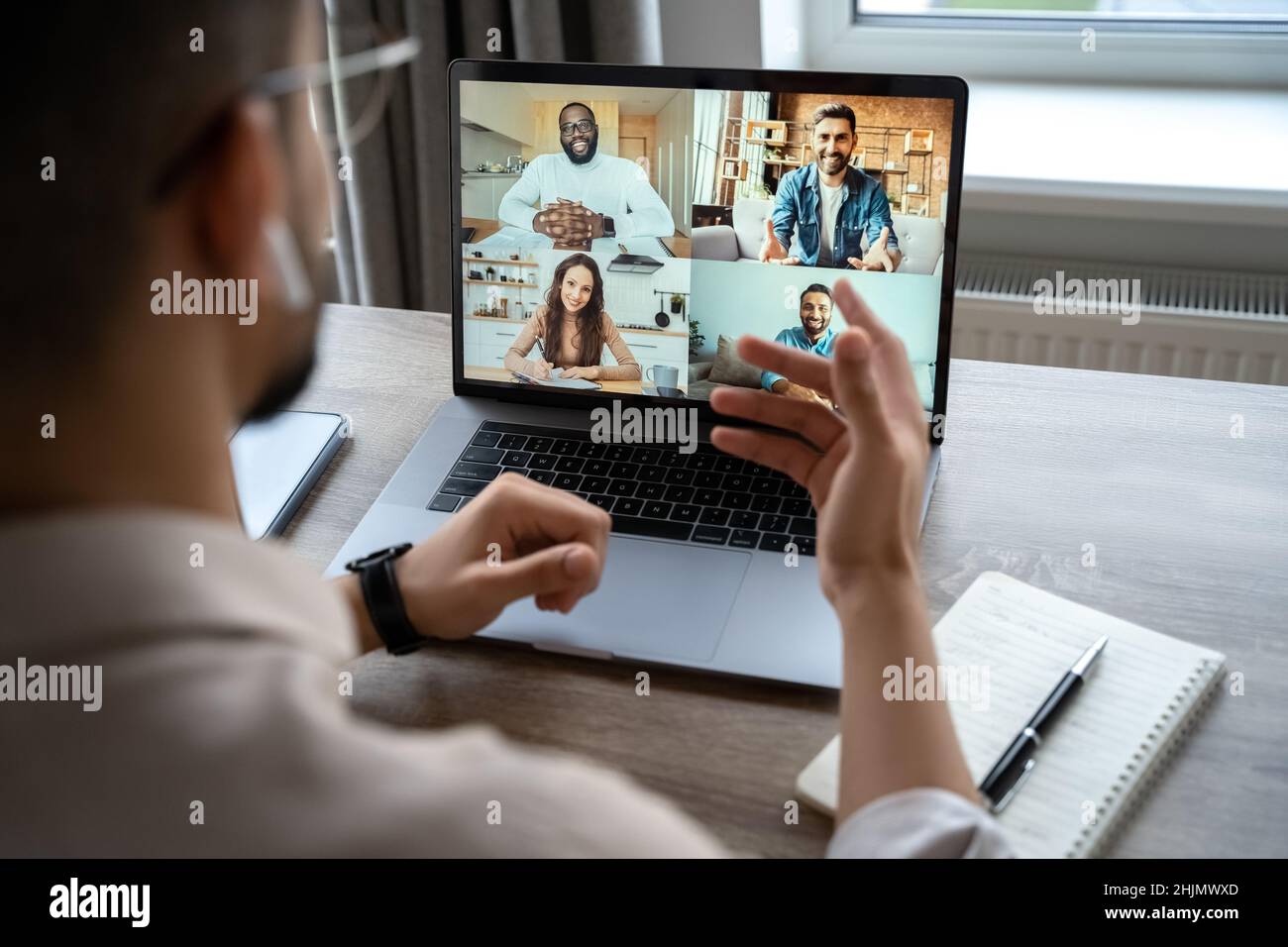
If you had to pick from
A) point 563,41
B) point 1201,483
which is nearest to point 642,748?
point 1201,483

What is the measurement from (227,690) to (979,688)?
478 mm

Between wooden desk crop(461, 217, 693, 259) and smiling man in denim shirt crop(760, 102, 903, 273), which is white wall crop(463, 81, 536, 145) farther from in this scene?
smiling man in denim shirt crop(760, 102, 903, 273)

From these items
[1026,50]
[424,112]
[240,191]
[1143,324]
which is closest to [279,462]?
[240,191]

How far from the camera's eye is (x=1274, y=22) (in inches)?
70.8

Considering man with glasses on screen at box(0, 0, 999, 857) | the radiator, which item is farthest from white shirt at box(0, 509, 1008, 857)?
the radiator

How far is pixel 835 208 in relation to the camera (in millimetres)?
928

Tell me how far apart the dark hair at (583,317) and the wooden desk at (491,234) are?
0.07 metres

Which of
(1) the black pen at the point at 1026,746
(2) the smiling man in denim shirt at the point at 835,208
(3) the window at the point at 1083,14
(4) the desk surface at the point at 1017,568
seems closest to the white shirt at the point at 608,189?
(2) the smiling man in denim shirt at the point at 835,208

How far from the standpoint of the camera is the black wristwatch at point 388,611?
0.77 metres

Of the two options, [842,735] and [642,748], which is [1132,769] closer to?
[842,735]

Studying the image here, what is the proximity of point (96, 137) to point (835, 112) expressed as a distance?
0.65 meters

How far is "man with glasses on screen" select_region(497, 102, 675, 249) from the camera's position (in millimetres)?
963

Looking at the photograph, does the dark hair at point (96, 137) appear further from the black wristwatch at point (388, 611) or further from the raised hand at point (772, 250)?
the raised hand at point (772, 250)

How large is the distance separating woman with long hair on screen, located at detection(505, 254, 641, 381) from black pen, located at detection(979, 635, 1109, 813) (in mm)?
449
